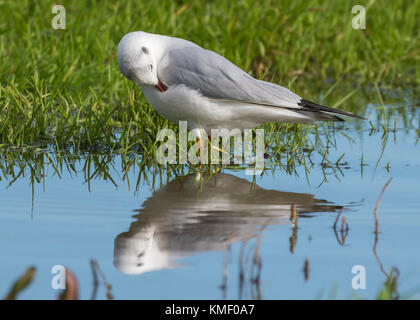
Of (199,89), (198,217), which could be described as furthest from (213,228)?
(199,89)

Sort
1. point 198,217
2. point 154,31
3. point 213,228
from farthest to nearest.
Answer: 1. point 154,31
2. point 198,217
3. point 213,228

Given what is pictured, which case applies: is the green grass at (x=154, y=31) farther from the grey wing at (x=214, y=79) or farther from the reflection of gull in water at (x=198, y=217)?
the reflection of gull in water at (x=198, y=217)

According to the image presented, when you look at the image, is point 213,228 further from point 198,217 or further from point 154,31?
point 154,31

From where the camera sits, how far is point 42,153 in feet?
19.8

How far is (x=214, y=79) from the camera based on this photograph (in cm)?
557

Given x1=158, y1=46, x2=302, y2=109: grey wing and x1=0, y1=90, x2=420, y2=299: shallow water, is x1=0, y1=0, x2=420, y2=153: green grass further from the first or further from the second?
x1=158, y1=46, x2=302, y2=109: grey wing

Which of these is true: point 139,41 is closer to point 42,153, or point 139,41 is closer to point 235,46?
point 42,153

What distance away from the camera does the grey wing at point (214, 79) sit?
5.46 m

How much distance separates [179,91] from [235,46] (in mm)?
3223

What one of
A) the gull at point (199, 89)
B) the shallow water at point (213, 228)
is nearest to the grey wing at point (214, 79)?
the gull at point (199, 89)

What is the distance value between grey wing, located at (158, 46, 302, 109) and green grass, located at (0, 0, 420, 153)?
630 mm

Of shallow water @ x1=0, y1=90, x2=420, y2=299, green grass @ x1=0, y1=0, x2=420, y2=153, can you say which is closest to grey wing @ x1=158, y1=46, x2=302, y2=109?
shallow water @ x1=0, y1=90, x2=420, y2=299

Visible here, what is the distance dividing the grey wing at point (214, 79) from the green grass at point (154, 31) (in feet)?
2.07

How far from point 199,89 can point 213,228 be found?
149 centimetres
